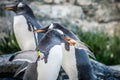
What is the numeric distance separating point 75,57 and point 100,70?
827 mm

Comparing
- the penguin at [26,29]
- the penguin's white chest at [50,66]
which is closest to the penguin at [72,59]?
the penguin's white chest at [50,66]

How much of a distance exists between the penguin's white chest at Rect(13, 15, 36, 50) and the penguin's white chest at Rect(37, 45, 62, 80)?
59.9 inches

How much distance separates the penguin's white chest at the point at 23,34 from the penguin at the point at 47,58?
1.34 meters

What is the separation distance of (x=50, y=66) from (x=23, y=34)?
1679 millimetres

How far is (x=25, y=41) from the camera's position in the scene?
5.62 meters

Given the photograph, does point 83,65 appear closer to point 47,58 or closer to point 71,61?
point 71,61

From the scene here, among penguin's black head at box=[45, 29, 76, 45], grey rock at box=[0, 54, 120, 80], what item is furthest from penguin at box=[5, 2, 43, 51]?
penguin's black head at box=[45, 29, 76, 45]

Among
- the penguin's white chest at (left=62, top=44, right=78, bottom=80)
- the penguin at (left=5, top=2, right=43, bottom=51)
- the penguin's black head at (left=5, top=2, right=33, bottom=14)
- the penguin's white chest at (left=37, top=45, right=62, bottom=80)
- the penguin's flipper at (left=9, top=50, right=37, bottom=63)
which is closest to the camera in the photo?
Answer: the penguin's white chest at (left=37, top=45, right=62, bottom=80)

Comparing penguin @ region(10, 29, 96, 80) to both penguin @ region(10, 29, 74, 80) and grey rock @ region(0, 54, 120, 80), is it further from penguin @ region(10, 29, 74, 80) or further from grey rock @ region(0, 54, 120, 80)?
grey rock @ region(0, 54, 120, 80)

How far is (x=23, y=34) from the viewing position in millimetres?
5656

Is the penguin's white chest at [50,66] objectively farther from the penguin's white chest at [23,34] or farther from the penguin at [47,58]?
the penguin's white chest at [23,34]

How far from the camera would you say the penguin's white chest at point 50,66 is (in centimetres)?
405

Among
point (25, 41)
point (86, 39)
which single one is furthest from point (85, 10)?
point (25, 41)

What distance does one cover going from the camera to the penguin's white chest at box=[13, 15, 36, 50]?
18.4ft
